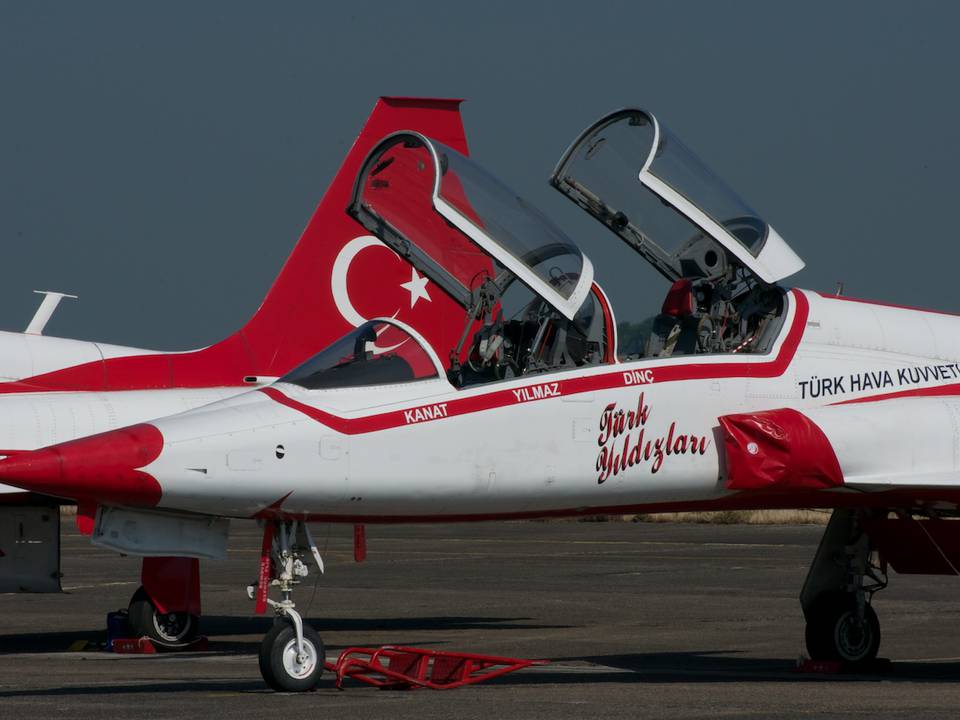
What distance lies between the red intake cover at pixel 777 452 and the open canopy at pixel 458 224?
4.84ft

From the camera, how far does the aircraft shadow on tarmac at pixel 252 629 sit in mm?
16234

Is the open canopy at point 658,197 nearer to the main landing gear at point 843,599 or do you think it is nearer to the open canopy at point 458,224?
the open canopy at point 458,224

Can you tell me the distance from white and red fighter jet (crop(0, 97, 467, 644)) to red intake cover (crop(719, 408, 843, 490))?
219 cm

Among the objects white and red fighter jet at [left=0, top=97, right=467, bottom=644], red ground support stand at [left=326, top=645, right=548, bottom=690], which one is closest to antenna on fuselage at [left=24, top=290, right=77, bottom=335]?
white and red fighter jet at [left=0, top=97, right=467, bottom=644]

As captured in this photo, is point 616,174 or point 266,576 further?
point 616,174

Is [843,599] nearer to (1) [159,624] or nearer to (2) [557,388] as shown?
(2) [557,388]

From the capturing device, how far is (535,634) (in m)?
16.8

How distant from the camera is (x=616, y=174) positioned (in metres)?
12.6

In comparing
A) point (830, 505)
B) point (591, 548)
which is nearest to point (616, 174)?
point (830, 505)

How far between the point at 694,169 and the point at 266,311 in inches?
343

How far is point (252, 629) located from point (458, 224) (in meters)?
7.87

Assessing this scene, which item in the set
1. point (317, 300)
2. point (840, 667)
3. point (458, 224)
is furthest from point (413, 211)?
point (317, 300)

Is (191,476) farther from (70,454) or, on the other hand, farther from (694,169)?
(694,169)

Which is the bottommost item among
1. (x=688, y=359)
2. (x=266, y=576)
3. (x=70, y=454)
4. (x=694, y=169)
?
(x=266, y=576)
